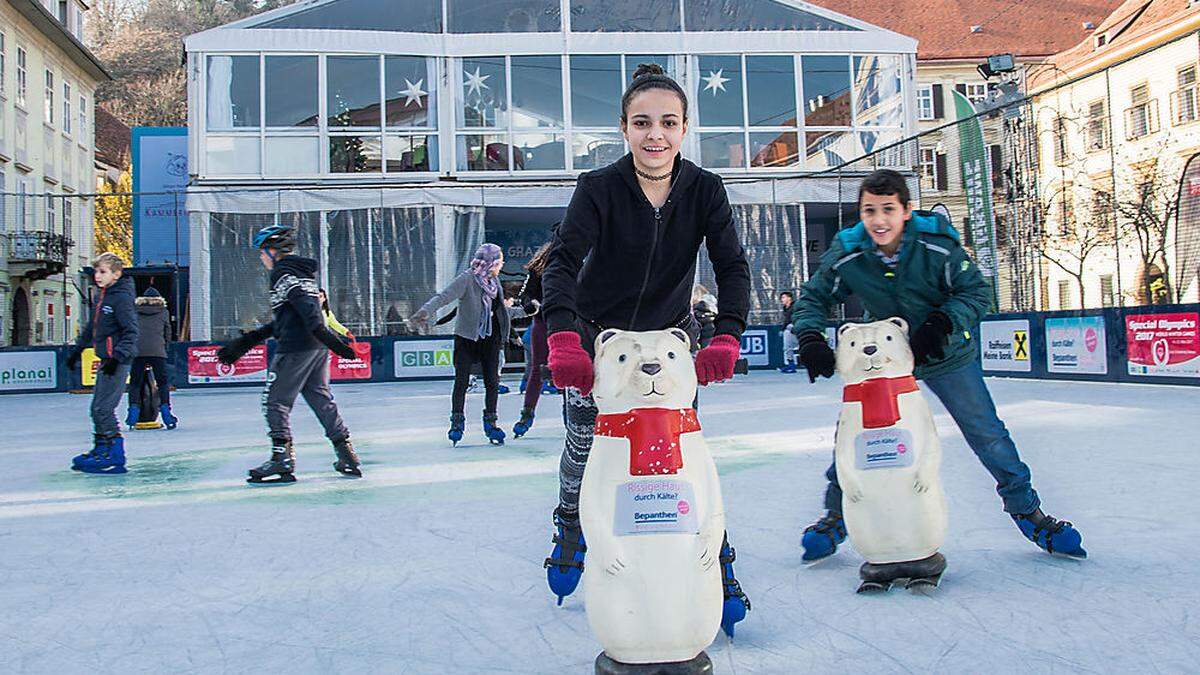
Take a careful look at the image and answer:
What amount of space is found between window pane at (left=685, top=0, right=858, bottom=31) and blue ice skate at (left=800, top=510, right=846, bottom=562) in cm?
1865

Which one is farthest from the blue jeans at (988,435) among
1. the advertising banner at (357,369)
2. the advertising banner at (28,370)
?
the advertising banner at (28,370)

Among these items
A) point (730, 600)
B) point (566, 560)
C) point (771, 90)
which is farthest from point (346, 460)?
point (771, 90)

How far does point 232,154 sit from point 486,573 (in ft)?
58.9

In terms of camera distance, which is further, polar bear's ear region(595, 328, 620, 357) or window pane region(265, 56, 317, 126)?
window pane region(265, 56, 317, 126)

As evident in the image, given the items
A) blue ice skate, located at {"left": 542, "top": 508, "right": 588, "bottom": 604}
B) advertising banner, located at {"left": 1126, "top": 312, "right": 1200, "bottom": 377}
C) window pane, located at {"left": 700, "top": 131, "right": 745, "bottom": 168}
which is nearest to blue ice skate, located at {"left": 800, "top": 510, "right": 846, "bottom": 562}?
blue ice skate, located at {"left": 542, "top": 508, "right": 588, "bottom": 604}

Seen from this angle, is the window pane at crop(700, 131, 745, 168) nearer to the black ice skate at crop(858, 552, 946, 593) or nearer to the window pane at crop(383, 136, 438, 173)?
the window pane at crop(383, 136, 438, 173)

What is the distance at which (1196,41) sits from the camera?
10.5 m

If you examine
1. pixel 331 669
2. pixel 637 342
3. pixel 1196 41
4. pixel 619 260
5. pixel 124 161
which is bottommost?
pixel 331 669

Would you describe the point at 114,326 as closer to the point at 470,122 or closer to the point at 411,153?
the point at 411,153

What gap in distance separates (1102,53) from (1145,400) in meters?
28.2

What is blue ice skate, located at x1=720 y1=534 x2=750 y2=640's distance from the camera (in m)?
2.57

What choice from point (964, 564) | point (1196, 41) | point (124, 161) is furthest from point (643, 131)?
point (124, 161)

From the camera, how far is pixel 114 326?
627cm

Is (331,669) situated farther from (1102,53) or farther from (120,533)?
(1102,53)
